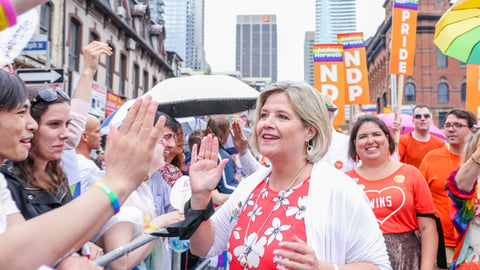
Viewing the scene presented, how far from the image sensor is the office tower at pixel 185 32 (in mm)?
149250

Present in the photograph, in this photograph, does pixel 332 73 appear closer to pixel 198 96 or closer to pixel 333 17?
pixel 198 96

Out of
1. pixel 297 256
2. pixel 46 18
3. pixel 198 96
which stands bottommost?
pixel 297 256

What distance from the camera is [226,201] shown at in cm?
256

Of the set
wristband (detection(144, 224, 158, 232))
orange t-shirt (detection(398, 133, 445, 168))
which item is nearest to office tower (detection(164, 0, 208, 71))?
orange t-shirt (detection(398, 133, 445, 168))

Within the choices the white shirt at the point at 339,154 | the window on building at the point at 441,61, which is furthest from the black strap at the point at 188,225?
the window on building at the point at 441,61

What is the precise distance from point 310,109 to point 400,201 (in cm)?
139

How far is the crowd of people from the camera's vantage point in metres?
1.20

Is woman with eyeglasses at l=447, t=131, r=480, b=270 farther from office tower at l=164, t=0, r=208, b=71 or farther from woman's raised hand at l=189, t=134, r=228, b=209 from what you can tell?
office tower at l=164, t=0, r=208, b=71

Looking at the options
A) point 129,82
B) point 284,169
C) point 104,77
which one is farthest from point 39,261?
point 129,82

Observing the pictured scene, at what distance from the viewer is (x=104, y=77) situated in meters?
21.3

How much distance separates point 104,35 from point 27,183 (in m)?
20.9

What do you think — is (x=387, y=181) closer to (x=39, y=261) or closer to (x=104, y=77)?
(x=39, y=261)

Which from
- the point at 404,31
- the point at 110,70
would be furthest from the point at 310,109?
the point at 110,70

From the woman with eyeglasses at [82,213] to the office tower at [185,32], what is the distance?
472ft
